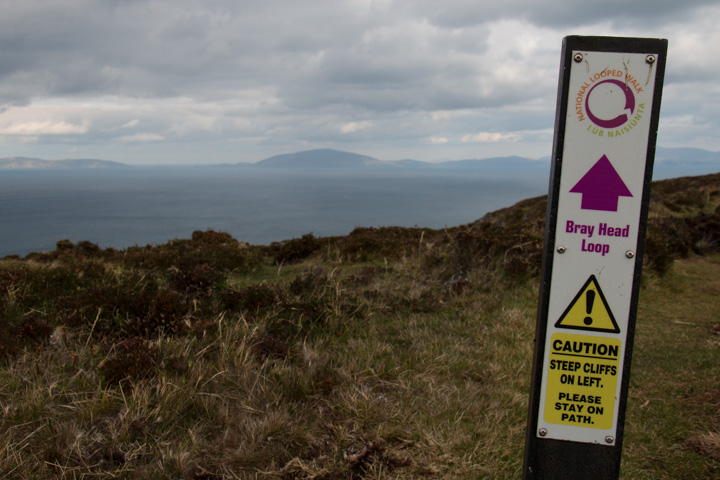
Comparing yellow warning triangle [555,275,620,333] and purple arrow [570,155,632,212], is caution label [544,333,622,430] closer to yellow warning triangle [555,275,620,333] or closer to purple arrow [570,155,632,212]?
yellow warning triangle [555,275,620,333]

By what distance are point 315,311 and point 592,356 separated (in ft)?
11.2

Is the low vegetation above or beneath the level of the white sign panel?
beneath

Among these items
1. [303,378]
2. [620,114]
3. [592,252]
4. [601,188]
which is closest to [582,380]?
[592,252]

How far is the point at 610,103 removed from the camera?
187 cm

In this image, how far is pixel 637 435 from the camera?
3.31 m

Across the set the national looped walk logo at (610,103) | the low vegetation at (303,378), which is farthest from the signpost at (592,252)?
the low vegetation at (303,378)

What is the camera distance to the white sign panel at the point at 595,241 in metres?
1.86

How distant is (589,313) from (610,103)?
2.81ft

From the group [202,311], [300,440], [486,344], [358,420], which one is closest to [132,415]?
[300,440]

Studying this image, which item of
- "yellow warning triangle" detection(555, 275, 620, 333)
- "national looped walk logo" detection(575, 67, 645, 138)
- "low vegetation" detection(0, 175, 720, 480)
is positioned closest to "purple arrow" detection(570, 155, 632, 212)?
"national looped walk logo" detection(575, 67, 645, 138)

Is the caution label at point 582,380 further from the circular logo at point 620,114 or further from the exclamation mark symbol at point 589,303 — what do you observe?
the circular logo at point 620,114

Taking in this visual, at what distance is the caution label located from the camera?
2016mm

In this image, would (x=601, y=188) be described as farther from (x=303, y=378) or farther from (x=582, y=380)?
(x=303, y=378)

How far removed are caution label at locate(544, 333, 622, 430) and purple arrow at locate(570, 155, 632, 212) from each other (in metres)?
0.56
